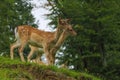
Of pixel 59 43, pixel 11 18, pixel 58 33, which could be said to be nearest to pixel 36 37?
pixel 58 33

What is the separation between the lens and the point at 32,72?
15.0 metres

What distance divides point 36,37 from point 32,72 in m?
4.79

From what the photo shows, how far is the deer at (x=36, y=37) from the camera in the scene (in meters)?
19.2

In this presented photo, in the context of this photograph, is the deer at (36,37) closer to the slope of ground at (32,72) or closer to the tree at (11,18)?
the slope of ground at (32,72)

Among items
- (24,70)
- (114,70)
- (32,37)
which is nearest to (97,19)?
(114,70)

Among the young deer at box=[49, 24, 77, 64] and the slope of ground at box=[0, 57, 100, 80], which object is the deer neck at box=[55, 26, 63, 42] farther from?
the slope of ground at box=[0, 57, 100, 80]

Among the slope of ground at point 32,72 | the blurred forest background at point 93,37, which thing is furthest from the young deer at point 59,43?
the blurred forest background at point 93,37

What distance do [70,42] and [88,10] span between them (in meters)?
2.59

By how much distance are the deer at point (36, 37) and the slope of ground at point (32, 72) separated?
318cm

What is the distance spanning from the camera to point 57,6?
1241 inches

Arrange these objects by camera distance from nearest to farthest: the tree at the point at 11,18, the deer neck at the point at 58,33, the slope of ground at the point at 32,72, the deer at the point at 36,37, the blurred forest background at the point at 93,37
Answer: the slope of ground at the point at 32,72 → the deer at the point at 36,37 → the deer neck at the point at 58,33 → the blurred forest background at the point at 93,37 → the tree at the point at 11,18

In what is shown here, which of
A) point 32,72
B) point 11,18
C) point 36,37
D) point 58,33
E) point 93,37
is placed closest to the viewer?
point 32,72

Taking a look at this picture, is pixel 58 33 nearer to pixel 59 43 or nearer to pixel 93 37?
pixel 59 43

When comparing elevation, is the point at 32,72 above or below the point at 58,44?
above
